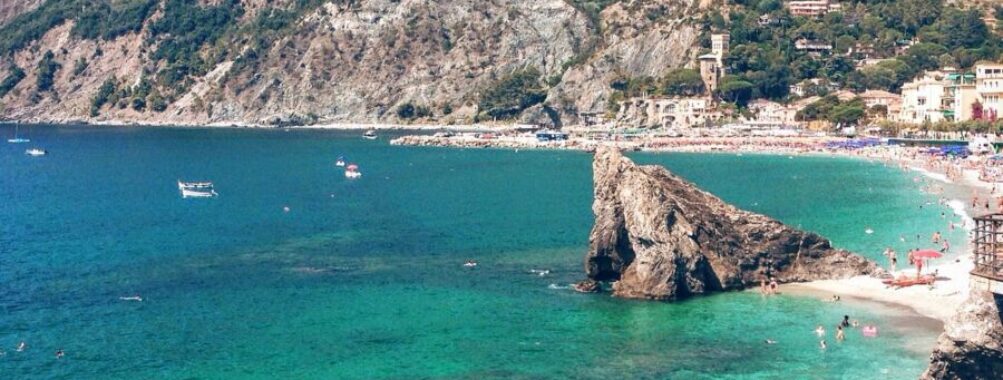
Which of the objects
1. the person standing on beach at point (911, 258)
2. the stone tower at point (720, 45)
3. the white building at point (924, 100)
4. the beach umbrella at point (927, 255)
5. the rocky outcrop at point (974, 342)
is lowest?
the person standing on beach at point (911, 258)

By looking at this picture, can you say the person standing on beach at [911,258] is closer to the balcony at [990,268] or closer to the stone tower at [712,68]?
the balcony at [990,268]

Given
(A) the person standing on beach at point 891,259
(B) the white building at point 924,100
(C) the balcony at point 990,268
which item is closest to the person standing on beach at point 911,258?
(A) the person standing on beach at point 891,259

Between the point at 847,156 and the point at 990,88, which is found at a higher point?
the point at 990,88

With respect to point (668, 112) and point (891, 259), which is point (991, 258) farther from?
point (668, 112)

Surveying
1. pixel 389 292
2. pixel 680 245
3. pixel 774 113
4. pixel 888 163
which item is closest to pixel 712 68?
pixel 774 113

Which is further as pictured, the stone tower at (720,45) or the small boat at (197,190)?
the stone tower at (720,45)

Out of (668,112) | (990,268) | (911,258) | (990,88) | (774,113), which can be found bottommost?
(911,258)

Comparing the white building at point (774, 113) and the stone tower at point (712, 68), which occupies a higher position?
the stone tower at point (712, 68)
